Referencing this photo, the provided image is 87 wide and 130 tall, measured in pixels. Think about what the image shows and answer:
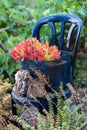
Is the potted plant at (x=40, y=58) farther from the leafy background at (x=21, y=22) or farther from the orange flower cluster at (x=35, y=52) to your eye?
the leafy background at (x=21, y=22)

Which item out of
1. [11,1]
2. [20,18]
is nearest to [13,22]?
[20,18]

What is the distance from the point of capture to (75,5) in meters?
3.64

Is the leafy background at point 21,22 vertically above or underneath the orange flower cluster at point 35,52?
underneath

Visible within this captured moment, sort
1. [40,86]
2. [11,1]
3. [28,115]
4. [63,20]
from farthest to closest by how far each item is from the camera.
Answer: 1. [11,1]
2. [63,20]
3. [28,115]
4. [40,86]

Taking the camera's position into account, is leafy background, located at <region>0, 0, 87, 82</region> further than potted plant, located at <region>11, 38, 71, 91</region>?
Yes

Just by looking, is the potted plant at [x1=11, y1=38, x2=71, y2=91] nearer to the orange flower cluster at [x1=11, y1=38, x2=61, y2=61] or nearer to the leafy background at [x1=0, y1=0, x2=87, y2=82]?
the orange flower cluster at [x1=11, y1=38, x2=61, y2=61]

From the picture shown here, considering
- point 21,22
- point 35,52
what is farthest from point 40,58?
point 21,22

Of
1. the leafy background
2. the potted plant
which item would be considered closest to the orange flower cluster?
the potted plant

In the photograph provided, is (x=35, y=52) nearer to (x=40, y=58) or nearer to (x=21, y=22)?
(x=40, y=58)

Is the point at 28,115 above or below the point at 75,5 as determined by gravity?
below

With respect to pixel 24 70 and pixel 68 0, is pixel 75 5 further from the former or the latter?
pixel 24 70

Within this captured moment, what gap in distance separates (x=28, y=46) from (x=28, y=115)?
53 centimetres

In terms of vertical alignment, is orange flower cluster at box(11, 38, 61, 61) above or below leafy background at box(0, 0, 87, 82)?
above

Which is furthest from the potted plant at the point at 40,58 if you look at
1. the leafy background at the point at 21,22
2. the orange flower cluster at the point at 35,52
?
the leafy background at the point at 21,22
